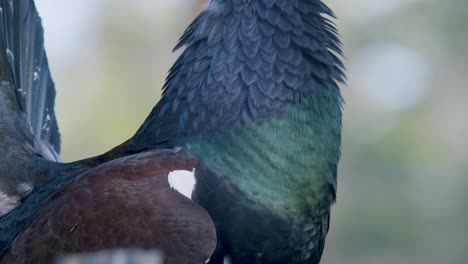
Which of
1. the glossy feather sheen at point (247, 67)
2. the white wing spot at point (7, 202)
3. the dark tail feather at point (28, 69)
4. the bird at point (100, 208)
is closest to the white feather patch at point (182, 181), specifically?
the bird at point (100, 208)

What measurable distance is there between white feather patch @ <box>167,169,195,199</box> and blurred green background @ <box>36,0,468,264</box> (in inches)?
311

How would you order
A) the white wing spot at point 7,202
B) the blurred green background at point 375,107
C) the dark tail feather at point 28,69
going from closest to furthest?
the white wing spot at point 7,202
the dark tail feather at point 28,69
the blurred green background at point 375,107

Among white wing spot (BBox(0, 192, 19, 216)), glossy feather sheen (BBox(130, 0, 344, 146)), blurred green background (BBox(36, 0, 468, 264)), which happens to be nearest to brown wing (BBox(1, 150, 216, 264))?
glossy feather sheen (BBox(130, 0, 344, 146))

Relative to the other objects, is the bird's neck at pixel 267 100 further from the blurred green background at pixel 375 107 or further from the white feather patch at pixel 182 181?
the blurred green background at pixel 375 107

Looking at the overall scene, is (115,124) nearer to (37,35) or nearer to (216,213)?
(37,35)

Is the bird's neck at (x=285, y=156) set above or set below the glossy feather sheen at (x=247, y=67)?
below

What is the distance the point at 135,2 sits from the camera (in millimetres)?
15117

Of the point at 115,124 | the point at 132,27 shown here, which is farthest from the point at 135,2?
the point at 115,124

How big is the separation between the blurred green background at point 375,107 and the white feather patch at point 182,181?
7902 mm

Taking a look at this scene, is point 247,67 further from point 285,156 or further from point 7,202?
point 7,202

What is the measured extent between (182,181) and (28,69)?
5.20ft

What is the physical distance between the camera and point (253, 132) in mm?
3371

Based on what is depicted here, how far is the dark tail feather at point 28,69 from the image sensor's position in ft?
14.2

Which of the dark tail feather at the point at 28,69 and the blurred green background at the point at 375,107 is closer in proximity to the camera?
the dark tail feather at the point at 28,69
